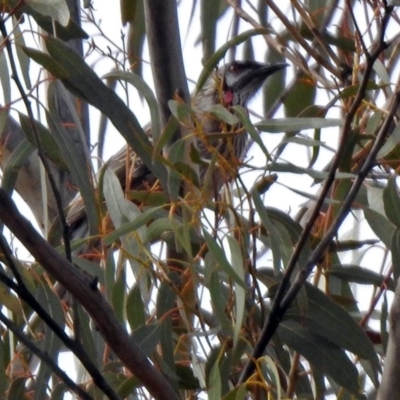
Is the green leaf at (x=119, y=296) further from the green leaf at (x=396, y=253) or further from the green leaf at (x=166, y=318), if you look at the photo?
the green leaf at (x=396, y=253)

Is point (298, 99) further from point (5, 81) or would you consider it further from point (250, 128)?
point (250, 128)

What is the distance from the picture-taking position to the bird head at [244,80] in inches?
123

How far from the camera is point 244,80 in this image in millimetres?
3305

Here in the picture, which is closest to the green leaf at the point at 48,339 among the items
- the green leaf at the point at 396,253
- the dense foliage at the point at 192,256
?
the dense foliage at the point at 192,256

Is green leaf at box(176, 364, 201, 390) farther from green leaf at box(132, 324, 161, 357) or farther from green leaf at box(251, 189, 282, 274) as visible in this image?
green leaf at box(251, 189, 282, 274)

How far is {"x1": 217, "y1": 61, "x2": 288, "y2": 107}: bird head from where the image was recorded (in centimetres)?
313

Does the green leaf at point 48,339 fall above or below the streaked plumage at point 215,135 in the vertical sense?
below

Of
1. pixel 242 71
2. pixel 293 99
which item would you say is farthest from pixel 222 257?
pixel 242 71

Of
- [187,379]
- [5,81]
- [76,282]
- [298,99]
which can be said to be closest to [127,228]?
→ [76,282]

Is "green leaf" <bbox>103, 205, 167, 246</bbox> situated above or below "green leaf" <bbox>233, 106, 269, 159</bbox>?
below

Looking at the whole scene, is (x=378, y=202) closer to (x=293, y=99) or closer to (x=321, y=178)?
(x=321, y=178)

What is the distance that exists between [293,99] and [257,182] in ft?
2.87

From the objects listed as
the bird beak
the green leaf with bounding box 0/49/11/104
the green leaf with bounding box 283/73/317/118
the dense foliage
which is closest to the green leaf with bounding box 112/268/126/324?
the dense foliage

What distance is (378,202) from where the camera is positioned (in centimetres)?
152
